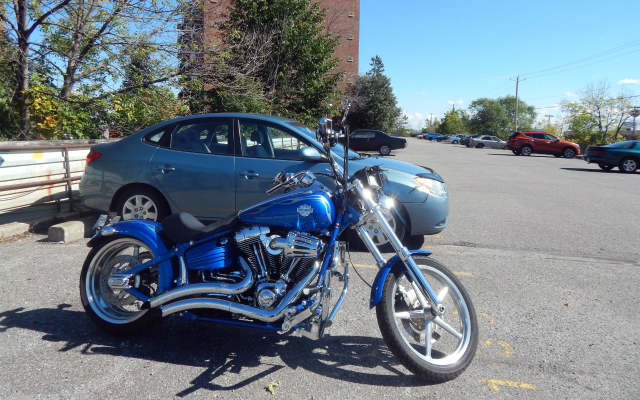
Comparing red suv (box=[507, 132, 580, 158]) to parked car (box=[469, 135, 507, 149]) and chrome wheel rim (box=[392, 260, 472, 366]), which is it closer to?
parked car (box=[469, 135, 507, 149])

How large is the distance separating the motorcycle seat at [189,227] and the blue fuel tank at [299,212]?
198 mm

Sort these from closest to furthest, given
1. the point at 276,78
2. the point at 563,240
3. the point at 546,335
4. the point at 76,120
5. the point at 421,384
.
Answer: the point at 421,384, the point at 546,335, the point at 563,240, the point at 76,120, the point at 276,78

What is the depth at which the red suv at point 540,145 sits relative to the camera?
102ft

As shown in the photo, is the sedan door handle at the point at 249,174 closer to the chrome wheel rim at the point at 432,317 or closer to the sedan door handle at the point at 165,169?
the sedan door handle at the point at 165,169

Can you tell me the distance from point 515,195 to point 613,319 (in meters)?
7.30

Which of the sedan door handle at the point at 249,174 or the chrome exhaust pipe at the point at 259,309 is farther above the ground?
the sedan door handle at the point at 249,174

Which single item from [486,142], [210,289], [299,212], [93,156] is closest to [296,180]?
[299,212]

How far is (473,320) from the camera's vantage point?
3064mm

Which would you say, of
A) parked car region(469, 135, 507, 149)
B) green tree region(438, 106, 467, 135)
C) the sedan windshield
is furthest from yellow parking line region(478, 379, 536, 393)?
green tree region(438, 106, 467, 135)

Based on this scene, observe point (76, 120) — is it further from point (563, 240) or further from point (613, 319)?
point (613, 319)

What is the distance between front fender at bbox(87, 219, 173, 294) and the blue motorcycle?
0.01 meters

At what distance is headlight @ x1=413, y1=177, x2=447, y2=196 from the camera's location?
5.62 meters

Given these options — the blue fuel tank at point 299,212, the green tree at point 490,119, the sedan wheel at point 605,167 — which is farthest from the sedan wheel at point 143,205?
the green tree at point 490,119

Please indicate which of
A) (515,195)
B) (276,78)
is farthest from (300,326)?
(276,78)
